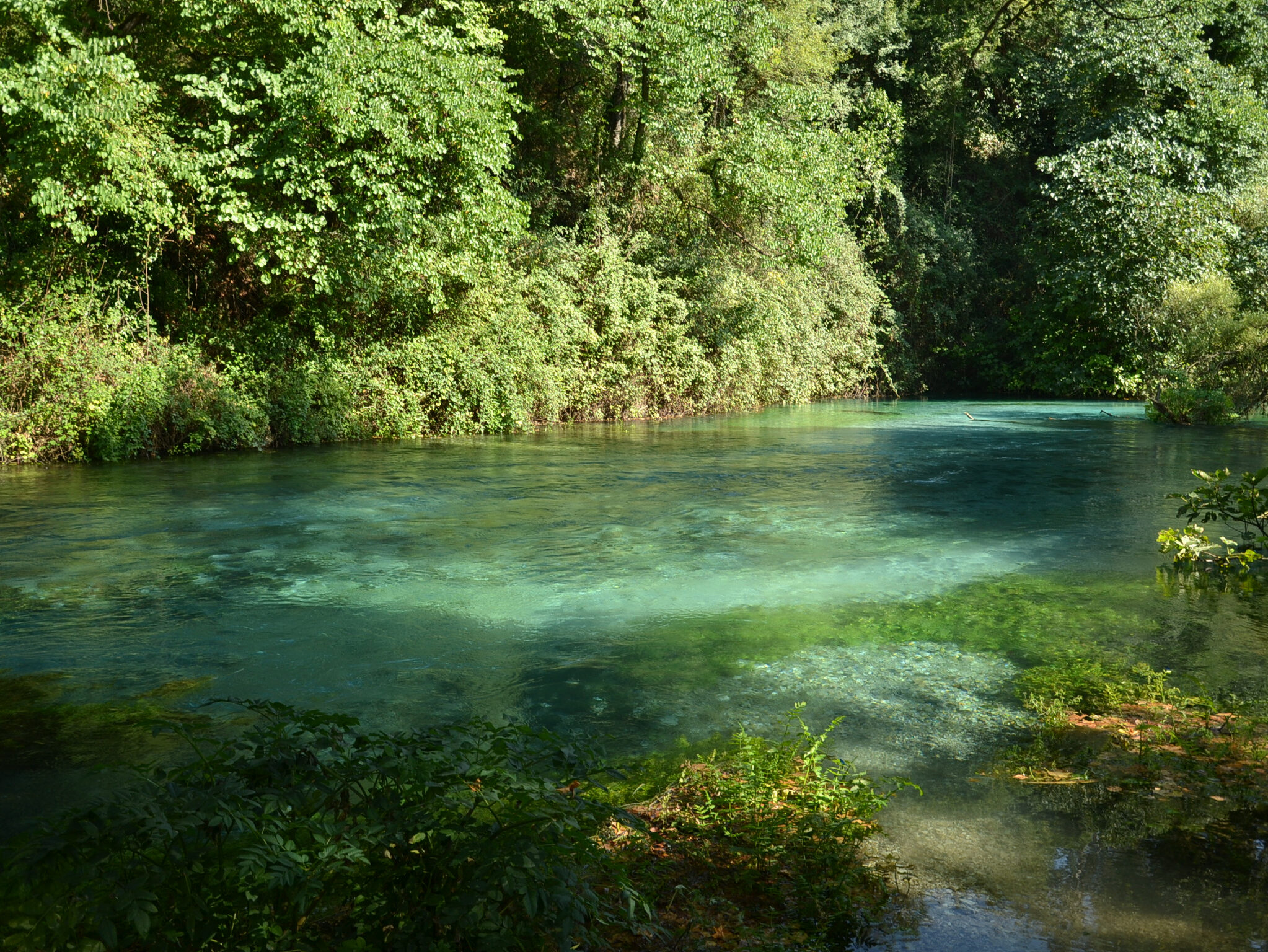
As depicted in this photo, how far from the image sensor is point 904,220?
3372 centimetres

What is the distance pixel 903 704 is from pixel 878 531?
4.99 m

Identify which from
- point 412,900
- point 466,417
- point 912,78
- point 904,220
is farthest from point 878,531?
point 912,78

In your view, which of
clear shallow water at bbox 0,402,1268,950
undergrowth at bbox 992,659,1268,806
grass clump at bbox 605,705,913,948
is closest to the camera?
A: grass clump at bbox 605,705,913,948

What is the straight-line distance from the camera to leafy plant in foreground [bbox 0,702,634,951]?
2297 millimetres

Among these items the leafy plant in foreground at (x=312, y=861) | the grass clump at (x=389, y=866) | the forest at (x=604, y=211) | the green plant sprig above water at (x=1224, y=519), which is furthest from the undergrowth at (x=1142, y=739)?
the forest at (x=604, y=211)

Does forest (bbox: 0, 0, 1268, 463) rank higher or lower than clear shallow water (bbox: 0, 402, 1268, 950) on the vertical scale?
higher

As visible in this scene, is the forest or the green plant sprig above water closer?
the green plant sprig above water

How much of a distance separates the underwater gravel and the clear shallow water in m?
0.02

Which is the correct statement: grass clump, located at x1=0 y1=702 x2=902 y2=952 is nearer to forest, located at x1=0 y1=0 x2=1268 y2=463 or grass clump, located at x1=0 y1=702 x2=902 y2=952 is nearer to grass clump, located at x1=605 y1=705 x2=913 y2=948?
grass clump, located at x1=605 y1=705 x2=913 y2=948

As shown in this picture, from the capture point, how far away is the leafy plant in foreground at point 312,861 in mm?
2297

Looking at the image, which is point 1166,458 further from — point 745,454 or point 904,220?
point 904,220

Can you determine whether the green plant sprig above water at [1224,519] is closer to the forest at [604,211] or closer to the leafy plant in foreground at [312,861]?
the leafy plant in foreground at [312,861]

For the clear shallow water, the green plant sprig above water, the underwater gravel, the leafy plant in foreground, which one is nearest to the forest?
the clear shallow water

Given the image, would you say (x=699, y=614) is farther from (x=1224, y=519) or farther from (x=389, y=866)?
(x=389, y=866)
